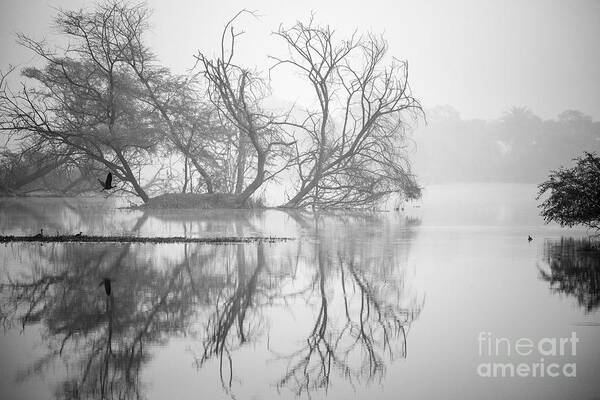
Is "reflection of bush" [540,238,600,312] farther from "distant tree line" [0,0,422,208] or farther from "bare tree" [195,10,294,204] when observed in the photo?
"bare tree" [195,10,294,204]

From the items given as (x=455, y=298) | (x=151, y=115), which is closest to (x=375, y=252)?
(x=455, y=298)

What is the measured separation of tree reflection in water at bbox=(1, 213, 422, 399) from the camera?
21.3ft

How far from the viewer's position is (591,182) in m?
16.9

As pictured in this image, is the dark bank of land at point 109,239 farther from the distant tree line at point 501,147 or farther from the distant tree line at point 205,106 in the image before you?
the distant tree line at point 501,147

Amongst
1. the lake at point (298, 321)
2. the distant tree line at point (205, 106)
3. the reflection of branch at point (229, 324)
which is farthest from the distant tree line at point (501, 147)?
the reflection of branch at point (229, 324)

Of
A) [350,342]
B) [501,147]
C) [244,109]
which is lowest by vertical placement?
[350,342]

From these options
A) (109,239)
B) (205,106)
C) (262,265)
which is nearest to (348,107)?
(205,106)

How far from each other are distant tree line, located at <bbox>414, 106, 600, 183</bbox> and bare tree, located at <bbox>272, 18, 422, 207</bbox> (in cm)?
6102

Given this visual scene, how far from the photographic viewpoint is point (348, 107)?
27.2 meters

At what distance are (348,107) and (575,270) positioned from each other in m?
16.2

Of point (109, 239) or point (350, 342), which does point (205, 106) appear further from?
point (350, 342)

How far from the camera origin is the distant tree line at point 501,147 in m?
91.8

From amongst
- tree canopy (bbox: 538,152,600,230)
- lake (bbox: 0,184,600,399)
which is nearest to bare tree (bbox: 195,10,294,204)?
tree canopy (bbox: 538,152,600,230)

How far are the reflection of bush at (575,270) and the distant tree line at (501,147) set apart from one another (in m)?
73.2
